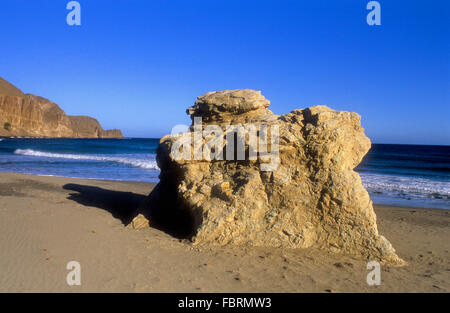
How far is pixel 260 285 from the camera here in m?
4.14

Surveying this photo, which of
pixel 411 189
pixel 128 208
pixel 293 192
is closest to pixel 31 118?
pixel 128 208

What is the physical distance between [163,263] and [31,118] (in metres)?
111

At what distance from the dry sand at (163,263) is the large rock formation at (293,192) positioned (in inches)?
12.1

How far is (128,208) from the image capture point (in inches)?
345

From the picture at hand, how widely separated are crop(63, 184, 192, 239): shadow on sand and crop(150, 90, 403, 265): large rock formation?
51cm

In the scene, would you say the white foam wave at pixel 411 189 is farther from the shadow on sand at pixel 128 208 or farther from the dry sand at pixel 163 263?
the shadow on sand at pixel 128 208

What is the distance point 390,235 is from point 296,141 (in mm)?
3596

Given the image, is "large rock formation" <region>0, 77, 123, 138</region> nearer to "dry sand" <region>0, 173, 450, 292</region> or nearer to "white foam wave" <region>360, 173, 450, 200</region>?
"white foam wave" <region>360, 173, 450, 200</region>

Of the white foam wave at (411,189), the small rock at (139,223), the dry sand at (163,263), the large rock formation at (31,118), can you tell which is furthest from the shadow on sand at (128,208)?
the large rock formation at (31,118)

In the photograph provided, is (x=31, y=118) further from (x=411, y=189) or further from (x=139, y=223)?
(x=139, y=223)

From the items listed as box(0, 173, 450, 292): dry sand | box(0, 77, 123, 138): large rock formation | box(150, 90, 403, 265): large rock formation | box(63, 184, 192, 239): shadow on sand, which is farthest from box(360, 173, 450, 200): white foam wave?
box(0, 77, 123, 138): large rock formation

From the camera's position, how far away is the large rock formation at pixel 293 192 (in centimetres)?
537
